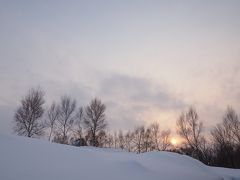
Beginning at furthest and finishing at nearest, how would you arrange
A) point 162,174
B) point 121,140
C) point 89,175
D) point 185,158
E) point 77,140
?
point 121,140, point 77,140, point 185,158, point 162,174, point 89,175

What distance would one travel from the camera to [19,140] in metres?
4.84

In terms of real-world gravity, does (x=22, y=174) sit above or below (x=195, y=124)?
below

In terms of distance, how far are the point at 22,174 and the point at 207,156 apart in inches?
1505

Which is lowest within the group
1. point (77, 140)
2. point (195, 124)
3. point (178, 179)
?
point (178, 179)

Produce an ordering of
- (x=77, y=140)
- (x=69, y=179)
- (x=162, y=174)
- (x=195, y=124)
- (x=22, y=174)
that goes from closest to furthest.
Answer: (x=22, y=174)
(x=69, y=179)
(x=162, y=174)
(x=77, y=140)
(x=195, y=124)

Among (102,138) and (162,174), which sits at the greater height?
(102,138)

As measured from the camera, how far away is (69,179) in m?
3.69

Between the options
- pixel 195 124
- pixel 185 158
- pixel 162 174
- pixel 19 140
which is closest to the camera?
pixel 19 140

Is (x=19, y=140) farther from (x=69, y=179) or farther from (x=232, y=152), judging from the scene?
(x=232, y=152)

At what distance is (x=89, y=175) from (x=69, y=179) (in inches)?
18.7

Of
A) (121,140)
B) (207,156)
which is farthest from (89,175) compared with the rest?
(121,140)

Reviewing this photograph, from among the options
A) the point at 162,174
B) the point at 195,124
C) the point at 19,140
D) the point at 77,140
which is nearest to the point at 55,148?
the point at 19,140

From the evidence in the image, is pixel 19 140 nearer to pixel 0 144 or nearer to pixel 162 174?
pixel 0 144

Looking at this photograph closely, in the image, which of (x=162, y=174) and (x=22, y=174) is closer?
(x=22, y=174)
